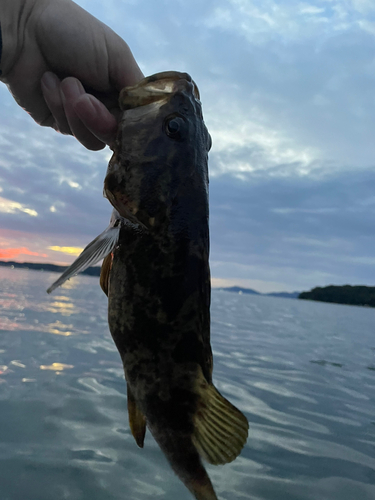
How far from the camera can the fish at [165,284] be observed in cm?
209

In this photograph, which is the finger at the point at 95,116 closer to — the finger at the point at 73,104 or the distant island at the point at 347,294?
the finger at the point at 73,104

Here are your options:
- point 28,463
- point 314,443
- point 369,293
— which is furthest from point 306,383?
point 369,293

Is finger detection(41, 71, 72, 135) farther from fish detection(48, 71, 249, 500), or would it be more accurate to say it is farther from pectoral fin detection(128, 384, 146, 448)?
pectoral fin detection(128, 384, 146, 448)

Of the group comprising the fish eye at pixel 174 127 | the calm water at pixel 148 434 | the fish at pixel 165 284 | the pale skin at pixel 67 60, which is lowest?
the calm water at pixel 148 434

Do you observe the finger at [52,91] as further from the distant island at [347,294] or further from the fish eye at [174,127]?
the distant island at [347,294]

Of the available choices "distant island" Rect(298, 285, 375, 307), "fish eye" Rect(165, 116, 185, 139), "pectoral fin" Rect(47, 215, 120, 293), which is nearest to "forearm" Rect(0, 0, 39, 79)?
"fish eye" Rect(165, 116, 185, 139)

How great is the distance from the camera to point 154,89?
96.1 inches

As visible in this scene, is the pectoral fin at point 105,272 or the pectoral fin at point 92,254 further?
the pectoral fin at point 105,272

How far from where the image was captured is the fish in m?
2.09

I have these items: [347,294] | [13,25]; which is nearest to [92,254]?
[13,25]

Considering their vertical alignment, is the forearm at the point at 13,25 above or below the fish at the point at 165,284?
above

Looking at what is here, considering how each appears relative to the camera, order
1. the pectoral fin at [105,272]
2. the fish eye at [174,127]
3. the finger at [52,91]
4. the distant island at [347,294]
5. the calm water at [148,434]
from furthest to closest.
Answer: the distant island at [347,294]
the calm water at [148,434]
the finger at [52,91]
the pectoral fin at [105,272]
the fish eye at [174,127]

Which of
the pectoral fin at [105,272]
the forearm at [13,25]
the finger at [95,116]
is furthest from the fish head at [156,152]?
the forearm at [13,25]

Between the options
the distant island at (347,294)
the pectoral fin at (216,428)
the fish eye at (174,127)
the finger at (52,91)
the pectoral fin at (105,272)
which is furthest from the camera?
the distant island at (347,294)
